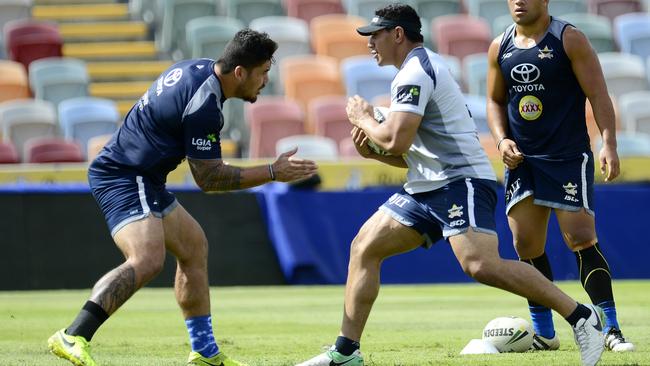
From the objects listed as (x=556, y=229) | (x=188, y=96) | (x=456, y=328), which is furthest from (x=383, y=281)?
(x=188, y=96)

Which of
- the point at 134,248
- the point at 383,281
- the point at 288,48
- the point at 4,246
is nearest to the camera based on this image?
the point at 134,248

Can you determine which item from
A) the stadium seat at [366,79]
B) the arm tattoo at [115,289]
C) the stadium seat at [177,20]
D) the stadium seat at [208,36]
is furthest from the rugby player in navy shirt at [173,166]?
the stadium seat at [177,20]

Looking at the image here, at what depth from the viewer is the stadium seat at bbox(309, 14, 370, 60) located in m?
21.2

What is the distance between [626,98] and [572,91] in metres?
12.0

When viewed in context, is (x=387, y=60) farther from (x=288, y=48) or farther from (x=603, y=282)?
(x=288, y=48)

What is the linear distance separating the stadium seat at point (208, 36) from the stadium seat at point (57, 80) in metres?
1.89

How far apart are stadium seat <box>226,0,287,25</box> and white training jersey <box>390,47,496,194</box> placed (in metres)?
15.2

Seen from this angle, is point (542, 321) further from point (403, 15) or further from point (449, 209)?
point (403, 15)

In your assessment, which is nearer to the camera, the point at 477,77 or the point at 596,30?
the point at 477,77

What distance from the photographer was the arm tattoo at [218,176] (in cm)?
712

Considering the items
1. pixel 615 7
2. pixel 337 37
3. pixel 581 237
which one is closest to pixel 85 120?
pixel 337 37

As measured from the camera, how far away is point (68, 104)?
18922mm

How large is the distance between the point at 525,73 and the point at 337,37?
13171 mm

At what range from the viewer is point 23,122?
18328mm
